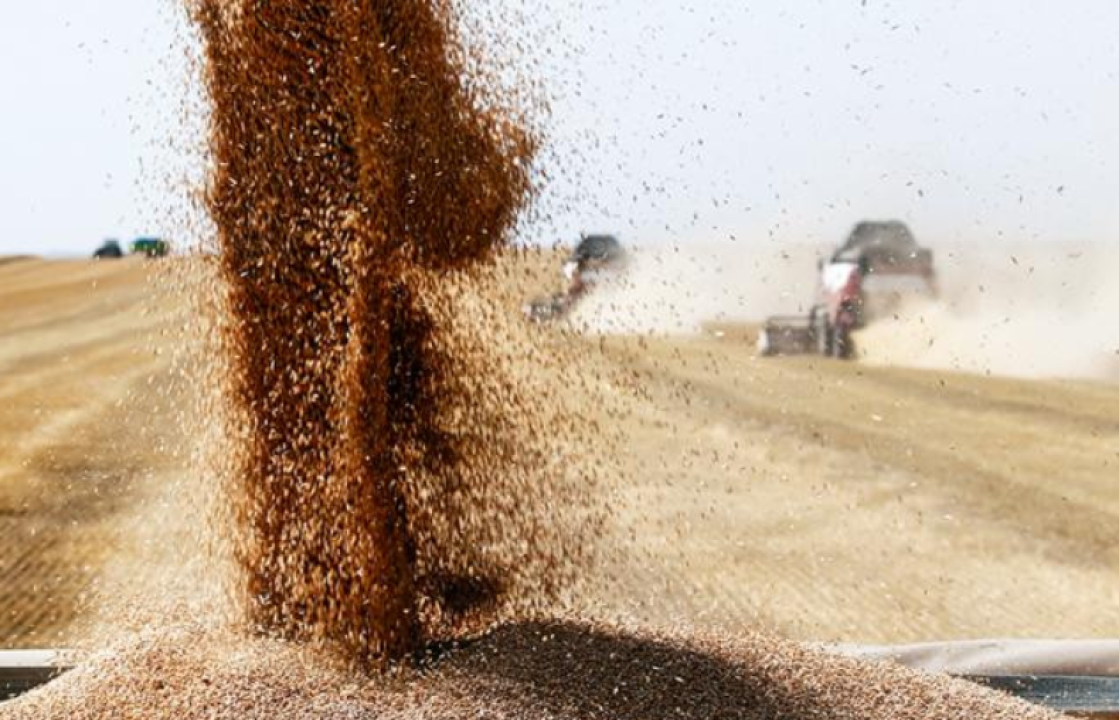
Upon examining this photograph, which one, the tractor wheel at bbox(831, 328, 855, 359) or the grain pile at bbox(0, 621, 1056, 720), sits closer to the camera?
the grain pile at bbox(0, 621, 1056, 720)

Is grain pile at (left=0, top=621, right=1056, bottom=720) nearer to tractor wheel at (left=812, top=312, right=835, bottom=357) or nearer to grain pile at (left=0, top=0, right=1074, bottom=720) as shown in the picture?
grain pile at (left=0, top=0, right=1074, bottom=720)

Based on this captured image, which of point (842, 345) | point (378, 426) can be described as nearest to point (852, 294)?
point (842, 345)

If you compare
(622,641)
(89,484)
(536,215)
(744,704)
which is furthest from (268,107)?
(89,484)

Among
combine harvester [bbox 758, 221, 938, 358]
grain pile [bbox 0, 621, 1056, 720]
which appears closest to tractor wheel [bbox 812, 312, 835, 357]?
combine harvester [bbox 758, 221, 938, 358]

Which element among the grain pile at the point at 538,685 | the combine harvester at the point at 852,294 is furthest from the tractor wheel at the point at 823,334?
the grain pile at the point at 538,685

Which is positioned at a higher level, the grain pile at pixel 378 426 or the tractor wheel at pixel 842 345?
the grain pile at pixel 378 426

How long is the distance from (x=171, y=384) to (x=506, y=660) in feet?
3.84

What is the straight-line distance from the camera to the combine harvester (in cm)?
977

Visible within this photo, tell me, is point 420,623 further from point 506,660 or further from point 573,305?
point 573,305

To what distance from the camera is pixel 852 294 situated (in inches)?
398

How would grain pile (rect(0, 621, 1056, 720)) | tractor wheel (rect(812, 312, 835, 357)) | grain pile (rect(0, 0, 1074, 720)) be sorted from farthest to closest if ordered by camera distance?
tractor wheel (rect(812, 312, 835, 357)) → grain pile (rect(0, 0, 1074, 720)) → grain pile (rect(0, 621, 1056, 720))

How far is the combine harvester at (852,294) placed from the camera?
9773 millimetres

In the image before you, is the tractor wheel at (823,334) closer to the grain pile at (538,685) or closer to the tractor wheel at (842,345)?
the tractor wheel at (842,345)

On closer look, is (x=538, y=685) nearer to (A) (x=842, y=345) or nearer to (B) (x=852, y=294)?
(A) (x=842, y=345)
